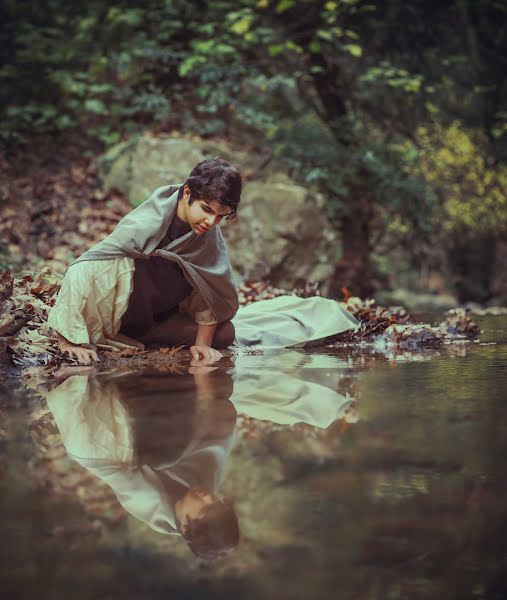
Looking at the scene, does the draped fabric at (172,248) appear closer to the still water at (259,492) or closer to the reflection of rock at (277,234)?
the still water at (259,492)

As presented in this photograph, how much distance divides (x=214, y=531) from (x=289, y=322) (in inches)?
148

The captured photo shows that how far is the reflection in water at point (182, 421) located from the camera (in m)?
1.55

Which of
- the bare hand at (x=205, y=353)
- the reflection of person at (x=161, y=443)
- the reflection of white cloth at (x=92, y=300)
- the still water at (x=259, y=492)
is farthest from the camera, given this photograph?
the bare hand at (x=205, y=353)

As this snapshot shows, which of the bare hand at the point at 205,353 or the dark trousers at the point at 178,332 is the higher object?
the dark trousers at the point at 178,332

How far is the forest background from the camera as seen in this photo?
32.7 ft

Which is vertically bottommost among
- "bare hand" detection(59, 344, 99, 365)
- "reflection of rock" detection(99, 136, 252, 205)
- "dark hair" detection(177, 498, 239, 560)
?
"bare hand" detection(59, 344, 99, 365)

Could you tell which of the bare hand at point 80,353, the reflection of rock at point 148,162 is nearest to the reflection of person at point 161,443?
the bare hand at point 80,353

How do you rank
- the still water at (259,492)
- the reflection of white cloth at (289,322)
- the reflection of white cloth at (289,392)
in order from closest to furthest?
the still water at (259,492)
the reflection of white cloth at (289,392)
the reflection of white cloth at (289,322)

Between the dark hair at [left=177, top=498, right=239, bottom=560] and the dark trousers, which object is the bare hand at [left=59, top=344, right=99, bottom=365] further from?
the dark hair at [left=177, top=498, right=239, bottom=560]

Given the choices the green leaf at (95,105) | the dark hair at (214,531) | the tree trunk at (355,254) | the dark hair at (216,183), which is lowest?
the tree trunk at (355,254)

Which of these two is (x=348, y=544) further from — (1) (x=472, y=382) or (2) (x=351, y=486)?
(1) (x=472, y=382)

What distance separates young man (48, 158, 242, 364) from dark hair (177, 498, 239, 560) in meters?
2.53

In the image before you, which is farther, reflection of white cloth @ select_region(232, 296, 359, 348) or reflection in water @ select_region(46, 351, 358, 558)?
reflection of white cloth @ select_region(232, 296, 359, 348)

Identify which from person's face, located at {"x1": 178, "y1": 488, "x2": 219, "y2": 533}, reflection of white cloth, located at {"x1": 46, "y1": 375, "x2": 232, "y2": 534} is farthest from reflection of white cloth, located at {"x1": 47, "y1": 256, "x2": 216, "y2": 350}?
person's face, located at {"x1": 178, "y1": 488, "x2": 219, "y2": 533}
